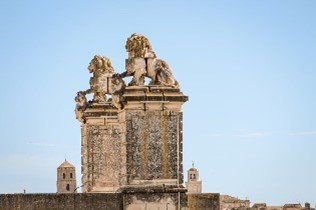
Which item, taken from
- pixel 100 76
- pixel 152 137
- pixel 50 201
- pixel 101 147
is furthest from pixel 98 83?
pixel 50 201

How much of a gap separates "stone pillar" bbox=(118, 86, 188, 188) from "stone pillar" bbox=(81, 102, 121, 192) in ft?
15.0

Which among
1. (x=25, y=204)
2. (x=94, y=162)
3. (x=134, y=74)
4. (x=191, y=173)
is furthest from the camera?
(x=191, y=173)

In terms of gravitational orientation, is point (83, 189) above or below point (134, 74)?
below

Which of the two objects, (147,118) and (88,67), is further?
(88,67)

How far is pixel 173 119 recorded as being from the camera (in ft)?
74.1

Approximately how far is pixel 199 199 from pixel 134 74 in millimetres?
2983

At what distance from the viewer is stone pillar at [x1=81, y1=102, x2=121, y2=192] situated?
27.3 metres

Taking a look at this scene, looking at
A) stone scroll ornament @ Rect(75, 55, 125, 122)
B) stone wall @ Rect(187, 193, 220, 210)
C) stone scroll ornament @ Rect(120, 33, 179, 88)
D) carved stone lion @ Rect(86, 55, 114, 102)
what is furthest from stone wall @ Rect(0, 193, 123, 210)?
carved stone lion @ Rect(86, 55, 114, 102)

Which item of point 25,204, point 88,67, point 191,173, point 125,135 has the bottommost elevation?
point 25,204

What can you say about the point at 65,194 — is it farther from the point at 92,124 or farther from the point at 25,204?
the point at 92,124

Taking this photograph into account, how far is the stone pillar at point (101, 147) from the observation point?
1075 inches

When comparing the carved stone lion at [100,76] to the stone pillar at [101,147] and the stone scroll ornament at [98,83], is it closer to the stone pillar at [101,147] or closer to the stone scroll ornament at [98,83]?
the stone scroll ornament at [98,83]

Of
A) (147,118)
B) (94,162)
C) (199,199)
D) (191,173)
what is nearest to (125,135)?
(147,118)

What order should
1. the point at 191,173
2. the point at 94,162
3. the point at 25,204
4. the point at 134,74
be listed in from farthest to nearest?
the point at 191,173 < the point at 94,162 < the point at 134,74 < the point at 25,204
